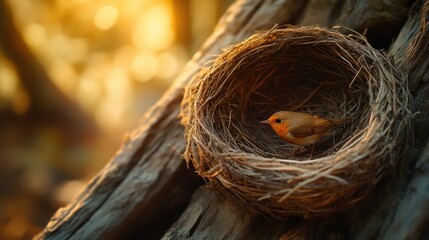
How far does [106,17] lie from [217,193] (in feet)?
11.1

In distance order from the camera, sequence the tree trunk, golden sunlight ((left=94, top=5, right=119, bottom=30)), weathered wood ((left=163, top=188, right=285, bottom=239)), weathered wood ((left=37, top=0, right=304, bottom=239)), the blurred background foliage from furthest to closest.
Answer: the blurred background foliage < golden sunlight ((left=94, top=5, right=119, bottom=30)) < weathered wood ((left=37, top=0, right=304, bottom=239)) < weathered wood ((left=163, top=188, right=285, bottom=239)) < the tree trunk

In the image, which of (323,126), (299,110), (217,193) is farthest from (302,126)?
(217,193)

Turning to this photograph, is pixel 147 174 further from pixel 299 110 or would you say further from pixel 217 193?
pixel 299 110

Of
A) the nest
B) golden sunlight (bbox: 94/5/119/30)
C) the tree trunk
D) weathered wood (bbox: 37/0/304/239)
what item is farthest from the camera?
golden sunlight (bbox: 94/5/119/30)

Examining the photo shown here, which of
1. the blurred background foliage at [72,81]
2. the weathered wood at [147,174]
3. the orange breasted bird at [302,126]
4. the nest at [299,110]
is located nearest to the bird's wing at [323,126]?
the orange breasted bird at [302,126]

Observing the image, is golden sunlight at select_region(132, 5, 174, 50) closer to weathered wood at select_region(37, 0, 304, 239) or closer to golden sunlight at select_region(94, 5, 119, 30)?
golden sunlight at select_region(94, 5, 119, 30)

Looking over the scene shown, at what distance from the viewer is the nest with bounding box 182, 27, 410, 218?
251 centimetres

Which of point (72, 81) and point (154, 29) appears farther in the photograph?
point (72, 81)

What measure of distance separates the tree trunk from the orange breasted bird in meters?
0.51

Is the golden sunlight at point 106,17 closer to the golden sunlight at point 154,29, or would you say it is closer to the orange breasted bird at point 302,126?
the golden sunlight at point 154,29

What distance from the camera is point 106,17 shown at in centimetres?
589

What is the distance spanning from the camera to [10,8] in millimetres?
5551

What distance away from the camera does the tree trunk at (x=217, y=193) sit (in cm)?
282

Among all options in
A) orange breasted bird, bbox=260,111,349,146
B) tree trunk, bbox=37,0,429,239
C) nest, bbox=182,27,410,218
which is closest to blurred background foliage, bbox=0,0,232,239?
tree trunk, bbox=37,0,429,239
